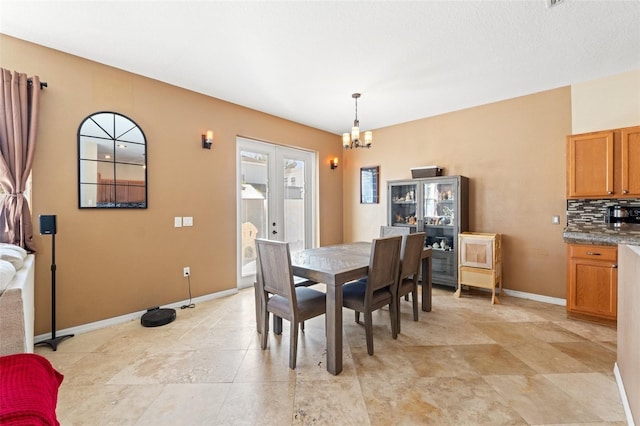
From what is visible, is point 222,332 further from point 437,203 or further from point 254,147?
point 437,203

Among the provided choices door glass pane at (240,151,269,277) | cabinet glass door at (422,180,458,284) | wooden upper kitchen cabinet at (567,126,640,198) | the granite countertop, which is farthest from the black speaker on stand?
wooden upper kitchen cabinet at (567,126,640,198)

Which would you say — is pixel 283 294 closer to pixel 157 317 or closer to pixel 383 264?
pixel 383 264

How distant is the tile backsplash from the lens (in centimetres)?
310

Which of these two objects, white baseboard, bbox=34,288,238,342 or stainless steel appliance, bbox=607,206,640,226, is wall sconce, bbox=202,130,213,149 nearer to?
white baseboard, bbox=34,288,238,342

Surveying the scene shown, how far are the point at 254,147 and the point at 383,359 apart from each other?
338 cm

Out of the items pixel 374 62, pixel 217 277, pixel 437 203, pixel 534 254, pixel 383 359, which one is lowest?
pixel 383 359

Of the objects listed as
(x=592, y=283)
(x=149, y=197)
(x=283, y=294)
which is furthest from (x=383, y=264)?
(x=149, y=197)

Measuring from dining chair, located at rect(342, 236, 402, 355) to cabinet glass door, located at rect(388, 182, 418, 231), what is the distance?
6.90 ft

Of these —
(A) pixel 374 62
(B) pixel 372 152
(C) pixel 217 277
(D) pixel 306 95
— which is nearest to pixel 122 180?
(C) pixel 217 277

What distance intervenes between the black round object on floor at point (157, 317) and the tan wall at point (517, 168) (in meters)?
4.15

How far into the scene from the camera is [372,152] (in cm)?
531

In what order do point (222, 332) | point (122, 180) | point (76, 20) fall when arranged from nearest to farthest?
1. point (76, 20)
2. point (222, 332)
3. point (122, 180)

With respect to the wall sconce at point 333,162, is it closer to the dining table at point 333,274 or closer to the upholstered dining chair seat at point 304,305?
the dining table at point 333,274

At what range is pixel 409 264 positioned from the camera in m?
2.84
